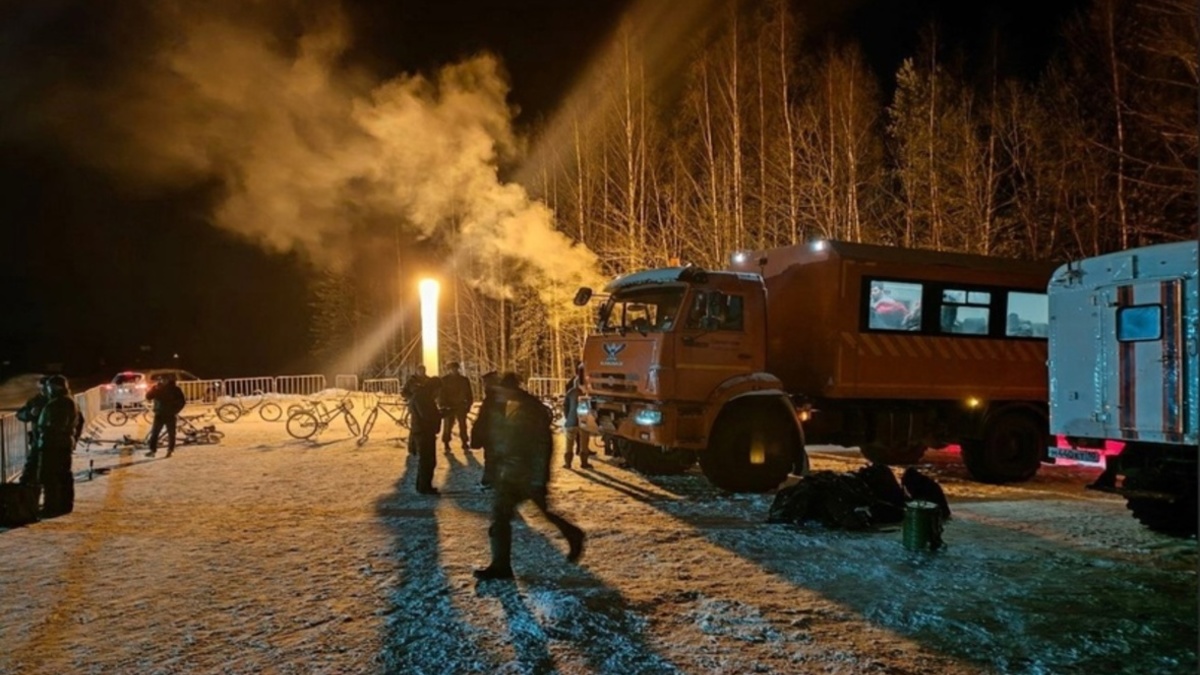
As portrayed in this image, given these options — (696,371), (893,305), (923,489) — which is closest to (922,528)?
(923,489)

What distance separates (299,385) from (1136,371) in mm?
29262

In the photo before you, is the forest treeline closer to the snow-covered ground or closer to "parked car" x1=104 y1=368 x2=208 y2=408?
the snow-covered ground

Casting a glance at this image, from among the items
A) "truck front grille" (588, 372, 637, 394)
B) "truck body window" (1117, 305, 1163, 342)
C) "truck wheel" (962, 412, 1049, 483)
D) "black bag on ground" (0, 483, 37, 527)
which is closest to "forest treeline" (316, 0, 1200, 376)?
"truck wheel" (962, 412, 1049, 483)

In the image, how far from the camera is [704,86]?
70.1 feet

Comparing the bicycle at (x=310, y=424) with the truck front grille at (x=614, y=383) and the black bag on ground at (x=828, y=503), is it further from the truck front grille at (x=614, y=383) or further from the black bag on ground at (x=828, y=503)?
the black bag on ground at (x=828, y=503)

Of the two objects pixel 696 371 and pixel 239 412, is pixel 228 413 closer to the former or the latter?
pixel 239 412

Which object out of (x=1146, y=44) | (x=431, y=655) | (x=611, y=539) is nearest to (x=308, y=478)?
(x=611, y=539)

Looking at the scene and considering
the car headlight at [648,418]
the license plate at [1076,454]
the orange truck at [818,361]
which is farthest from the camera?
the orange truck at [818,361]

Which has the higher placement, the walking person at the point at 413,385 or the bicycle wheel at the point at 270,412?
the walking person at the point at 413,385

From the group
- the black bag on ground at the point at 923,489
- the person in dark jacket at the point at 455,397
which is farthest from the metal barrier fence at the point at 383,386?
the black bag on ground at the point at 923,489

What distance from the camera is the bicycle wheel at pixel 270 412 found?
20875 millimetres

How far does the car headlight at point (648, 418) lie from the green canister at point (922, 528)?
10.6ft

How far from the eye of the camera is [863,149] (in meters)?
20.4

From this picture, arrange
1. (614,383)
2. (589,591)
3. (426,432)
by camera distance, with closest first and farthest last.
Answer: (589,591) → (426,432) → (614,383)
